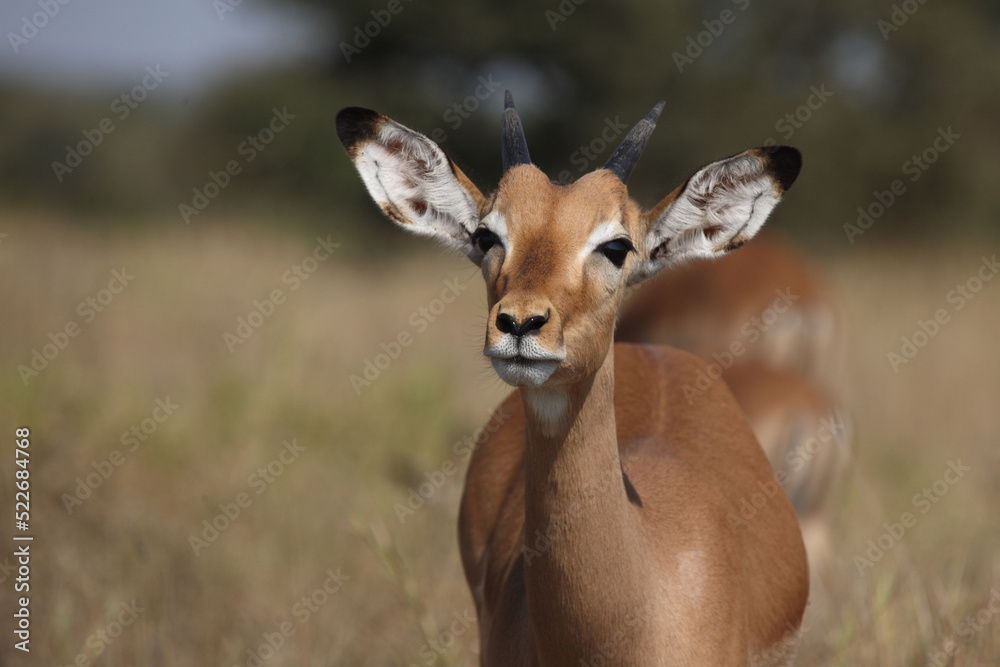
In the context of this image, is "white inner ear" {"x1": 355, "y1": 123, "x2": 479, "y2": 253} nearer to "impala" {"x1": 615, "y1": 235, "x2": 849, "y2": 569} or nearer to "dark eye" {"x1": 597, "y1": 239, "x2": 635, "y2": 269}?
"dark eye" {"x1": 597, "y1": 239, "x2": 635, "y2": 269}

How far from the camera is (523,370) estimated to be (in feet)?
8.95

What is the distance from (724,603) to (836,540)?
12.9 ft

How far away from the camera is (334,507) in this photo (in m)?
6.55

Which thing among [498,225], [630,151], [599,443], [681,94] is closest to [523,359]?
[599,443]

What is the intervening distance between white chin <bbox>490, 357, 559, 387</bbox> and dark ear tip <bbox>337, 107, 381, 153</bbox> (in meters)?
1.11

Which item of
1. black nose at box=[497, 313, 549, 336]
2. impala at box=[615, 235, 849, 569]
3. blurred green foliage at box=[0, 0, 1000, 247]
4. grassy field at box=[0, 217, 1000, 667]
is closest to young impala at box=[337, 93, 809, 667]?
black nose at box=[497, 313, 549, 336]

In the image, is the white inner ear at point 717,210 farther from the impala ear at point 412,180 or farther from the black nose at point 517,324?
the black nose at point 517,324

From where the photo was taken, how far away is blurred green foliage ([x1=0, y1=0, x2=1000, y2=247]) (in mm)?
20781

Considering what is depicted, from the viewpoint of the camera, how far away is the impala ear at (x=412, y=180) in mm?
3447

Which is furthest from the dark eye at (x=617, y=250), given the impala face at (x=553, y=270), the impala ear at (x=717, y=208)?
the impala ear at (x=717, y=208)

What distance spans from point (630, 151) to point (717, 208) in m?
0.35

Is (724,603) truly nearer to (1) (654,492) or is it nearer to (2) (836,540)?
(1) (654,492)

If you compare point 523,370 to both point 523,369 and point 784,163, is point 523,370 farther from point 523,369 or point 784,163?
point 784,163

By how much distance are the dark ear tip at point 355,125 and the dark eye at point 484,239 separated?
1.73ft
